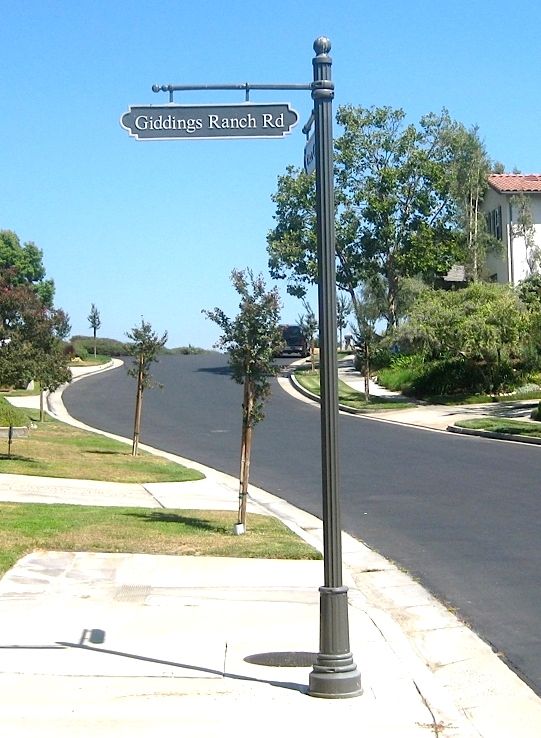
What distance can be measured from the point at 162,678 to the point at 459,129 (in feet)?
160

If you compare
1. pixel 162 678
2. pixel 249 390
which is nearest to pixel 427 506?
pixel 249 390

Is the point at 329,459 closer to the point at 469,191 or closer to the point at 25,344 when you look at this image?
the point at 25,344

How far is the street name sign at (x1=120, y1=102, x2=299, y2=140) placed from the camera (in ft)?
23.2

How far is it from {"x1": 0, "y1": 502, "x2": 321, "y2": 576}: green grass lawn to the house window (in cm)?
3932

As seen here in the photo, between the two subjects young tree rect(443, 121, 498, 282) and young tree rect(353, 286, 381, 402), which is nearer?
young tree rect(353, 286, 381, 402)

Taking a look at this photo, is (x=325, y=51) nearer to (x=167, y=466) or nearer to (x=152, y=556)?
(x=152, y=556)

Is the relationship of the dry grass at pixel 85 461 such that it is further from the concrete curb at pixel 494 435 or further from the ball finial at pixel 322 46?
the ball finial at pixel 322 46

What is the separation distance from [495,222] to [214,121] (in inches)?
1858

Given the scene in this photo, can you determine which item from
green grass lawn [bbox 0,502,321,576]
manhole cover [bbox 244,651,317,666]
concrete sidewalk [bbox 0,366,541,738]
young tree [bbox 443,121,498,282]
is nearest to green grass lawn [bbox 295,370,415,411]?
young tree [bbox 443,121,498,282]

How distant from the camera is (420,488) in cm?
1825

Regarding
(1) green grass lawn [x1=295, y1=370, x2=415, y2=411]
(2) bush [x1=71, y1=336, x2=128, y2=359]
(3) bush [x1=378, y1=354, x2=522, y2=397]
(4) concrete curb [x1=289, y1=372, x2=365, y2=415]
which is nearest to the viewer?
(4) concrete curb [x1=289, y1=372, x2=365, y2=415]

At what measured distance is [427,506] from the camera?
16.1 m

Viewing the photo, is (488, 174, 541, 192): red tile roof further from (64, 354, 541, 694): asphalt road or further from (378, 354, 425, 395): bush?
(64, 354, 541, 694): asphalt road

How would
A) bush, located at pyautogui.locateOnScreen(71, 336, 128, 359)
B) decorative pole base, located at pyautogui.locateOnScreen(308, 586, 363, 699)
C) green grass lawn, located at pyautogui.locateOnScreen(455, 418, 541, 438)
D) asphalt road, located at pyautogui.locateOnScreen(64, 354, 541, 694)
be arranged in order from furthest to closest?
bush, located at pyautogui.locateOnScreen(71, 336, 128, 359) < green grass lawn, located at pyautogui.locateOnScreen(455, 418, 541, 438) < asphalt road, located at pyautogui.locateOnScreen(64, 354, 541, 694) < decorative pole base, located at pyautogui.locateOnScreen(308, 586, 363, 699)
